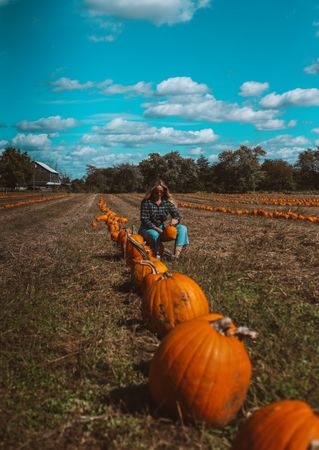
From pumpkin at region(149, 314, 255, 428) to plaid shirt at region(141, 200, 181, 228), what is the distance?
5.44m

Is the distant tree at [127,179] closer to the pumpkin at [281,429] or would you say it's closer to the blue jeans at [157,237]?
the blue jeans at [157,237]

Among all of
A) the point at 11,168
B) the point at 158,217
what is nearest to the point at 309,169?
the point at 11,168

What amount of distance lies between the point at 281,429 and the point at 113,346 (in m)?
2.21

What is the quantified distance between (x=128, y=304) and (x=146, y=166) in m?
87.7

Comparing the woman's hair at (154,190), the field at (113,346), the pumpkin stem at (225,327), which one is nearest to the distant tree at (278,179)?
the woman's hair at (154,190)

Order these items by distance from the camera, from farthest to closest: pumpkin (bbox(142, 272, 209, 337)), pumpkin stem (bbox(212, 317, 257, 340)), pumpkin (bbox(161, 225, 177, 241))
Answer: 1. pumpkin (bbox(161, 225, 177, 241))
2. pumpkin (bbox(142, 272, 209, 337))
3. pumpkin stem (bbox(212, 317, 257, 340))

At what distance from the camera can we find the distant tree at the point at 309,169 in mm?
85000

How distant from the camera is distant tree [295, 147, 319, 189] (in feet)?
279

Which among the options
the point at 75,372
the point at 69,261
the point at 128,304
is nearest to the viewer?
the point at 75,372

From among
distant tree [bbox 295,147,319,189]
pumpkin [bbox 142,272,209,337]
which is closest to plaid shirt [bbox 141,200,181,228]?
pumpkin [bbox 142,272,209,337]

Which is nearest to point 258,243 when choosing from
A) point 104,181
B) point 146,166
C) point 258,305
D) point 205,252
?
point 205,252

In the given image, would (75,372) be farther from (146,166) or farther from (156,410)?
(146,166)

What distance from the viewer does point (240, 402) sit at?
2.66 m

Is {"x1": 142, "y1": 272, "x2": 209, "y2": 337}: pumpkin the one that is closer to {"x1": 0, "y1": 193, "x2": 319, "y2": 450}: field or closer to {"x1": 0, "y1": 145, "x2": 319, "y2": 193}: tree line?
{"x1": 0, "y1": 193, "x2": 319, "y2": 450}: field
